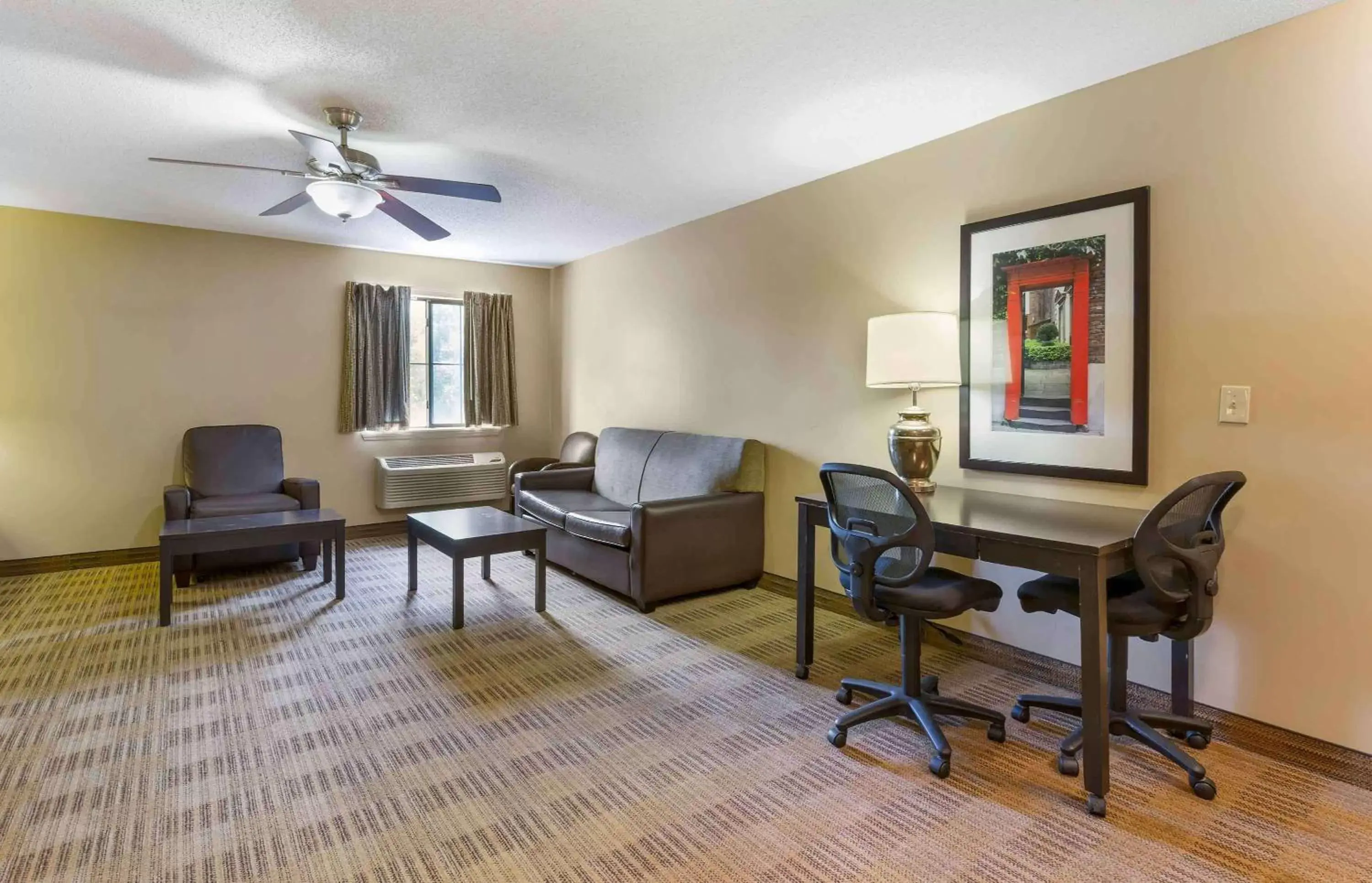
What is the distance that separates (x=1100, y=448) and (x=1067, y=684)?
0.96 m

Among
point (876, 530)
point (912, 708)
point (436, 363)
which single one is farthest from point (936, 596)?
point (436, 363)

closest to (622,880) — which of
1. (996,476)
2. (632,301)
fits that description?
(996,476)

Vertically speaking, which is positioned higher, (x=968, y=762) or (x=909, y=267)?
(x=909, y=267)

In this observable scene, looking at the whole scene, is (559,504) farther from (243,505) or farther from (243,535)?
(243,505)

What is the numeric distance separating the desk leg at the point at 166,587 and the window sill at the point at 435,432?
232 cm

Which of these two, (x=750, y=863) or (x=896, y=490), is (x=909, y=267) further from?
(x=750, y=863)

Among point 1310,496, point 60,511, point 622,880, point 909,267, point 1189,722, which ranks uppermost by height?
point 909,267

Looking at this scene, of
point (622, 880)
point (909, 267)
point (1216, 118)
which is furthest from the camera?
point (909, 267)

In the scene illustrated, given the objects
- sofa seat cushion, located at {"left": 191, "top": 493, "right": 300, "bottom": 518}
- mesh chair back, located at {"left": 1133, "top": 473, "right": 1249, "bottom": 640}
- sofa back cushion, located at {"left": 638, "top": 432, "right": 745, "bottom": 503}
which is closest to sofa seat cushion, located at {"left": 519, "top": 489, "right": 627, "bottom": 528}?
sofa back cushion, located at {"left": 638, "top": 432, "right": 745, "bottom": 503}

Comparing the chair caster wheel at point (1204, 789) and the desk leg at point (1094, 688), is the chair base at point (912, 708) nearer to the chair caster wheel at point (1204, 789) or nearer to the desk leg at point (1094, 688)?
the desk leg at point (1094, 688)

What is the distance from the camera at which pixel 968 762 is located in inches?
91.7

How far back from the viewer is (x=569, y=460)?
5.84 m

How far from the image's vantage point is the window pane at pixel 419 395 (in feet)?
19.9

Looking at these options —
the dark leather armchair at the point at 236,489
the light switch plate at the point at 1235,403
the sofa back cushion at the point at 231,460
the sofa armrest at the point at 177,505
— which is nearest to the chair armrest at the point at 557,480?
the dark leather armchair at the point at 236,489
